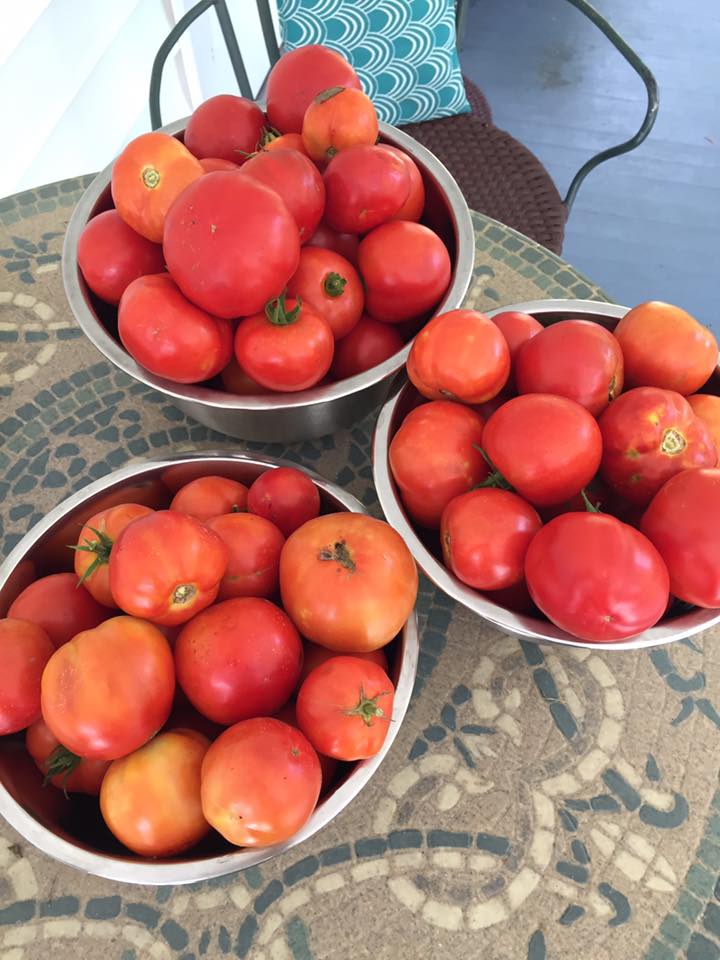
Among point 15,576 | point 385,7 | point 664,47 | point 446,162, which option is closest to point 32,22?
point 385,7

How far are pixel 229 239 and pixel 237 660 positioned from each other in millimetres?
351

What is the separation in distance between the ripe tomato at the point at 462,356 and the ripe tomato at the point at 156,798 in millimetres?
362

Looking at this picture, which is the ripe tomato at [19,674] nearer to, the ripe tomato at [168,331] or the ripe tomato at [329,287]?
the ripe tomato at [168,331]

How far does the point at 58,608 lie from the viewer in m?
0.60

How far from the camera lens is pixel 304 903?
592 mm

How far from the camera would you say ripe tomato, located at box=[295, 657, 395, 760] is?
1.67 feet

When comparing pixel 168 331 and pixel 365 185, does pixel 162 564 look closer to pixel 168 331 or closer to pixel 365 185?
pixel 168 331

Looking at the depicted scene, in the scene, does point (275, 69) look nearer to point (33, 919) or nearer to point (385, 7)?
point (385, 7)

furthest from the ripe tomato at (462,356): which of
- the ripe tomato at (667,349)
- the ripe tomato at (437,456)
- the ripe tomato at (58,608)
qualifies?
the ripe tomato at (58,608)

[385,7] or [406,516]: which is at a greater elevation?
[385,7]

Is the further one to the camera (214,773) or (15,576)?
(15,576)

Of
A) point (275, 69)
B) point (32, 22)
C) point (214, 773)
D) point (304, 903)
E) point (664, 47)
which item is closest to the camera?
point (214, 773)

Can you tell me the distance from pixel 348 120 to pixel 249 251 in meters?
0.23

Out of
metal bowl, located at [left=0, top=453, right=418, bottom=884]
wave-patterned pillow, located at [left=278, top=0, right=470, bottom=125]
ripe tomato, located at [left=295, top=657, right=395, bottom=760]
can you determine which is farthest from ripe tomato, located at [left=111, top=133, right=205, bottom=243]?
wave-patterned pillow, located at [left=278, top=0, right=470, bottom=125]
